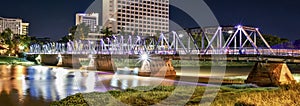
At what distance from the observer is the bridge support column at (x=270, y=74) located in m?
38.5

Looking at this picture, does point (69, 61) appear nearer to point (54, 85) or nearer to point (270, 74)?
point (54, 85)

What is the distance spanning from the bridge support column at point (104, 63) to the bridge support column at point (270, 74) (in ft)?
152

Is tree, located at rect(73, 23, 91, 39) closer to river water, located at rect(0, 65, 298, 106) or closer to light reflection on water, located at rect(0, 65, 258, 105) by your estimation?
river water, located at rect(0, 65, 298, 106)

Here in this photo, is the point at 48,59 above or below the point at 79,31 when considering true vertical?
below

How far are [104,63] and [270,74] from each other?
53.7m

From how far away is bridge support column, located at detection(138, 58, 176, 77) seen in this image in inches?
2271

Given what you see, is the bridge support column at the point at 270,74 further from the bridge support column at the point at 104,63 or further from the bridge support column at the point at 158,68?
the bridge support column at the point at 104,63

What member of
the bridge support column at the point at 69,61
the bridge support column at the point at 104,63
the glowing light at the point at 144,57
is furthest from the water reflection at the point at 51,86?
the bridge support column at the point at 69,61

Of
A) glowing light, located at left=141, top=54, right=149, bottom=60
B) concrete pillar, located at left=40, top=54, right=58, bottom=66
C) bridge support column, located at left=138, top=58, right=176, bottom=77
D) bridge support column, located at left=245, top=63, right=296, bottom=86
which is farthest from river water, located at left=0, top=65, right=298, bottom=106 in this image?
concrete pillar, located at left=40, top=54, right=58, bottom=66

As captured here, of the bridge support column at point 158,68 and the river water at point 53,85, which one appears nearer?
the river water at point 53,85

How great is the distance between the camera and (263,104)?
15.0m

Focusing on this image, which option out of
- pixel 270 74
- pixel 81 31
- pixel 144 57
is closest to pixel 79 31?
pixel 81 31

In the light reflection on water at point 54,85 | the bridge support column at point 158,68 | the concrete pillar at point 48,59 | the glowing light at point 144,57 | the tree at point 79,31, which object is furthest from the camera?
the tree at point 79,31

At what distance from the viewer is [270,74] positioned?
128 feet
